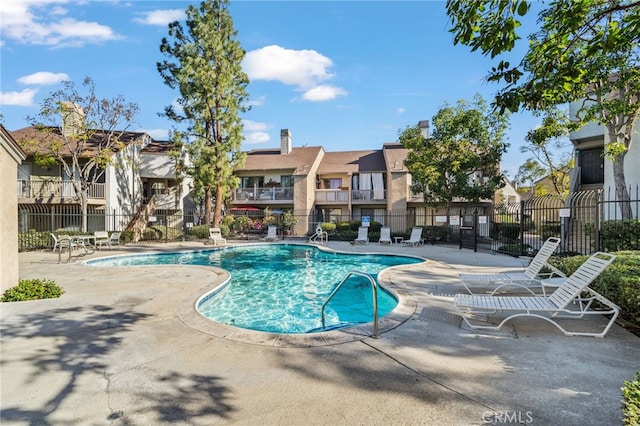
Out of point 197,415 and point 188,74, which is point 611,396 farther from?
point 188,74

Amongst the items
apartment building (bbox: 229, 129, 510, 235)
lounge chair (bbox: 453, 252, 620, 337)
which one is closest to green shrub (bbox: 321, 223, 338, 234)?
apartment building (bbox: 229, 129, 510, 235)

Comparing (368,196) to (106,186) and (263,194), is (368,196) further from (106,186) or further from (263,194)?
(106,186)

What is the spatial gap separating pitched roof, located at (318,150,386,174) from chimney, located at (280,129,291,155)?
3.55 metres

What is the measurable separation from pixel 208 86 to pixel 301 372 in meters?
19.6

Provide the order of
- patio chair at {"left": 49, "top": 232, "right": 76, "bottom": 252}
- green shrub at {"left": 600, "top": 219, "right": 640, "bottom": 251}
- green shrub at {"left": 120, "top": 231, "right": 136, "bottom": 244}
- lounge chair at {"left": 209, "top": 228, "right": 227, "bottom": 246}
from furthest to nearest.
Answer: green shrub at {"left": 120, "top": 231, "right": 136, "bottom": 244}, lounge chair at {"left": 209, "top": 228, "right": 227, "bottom": 246}, patio chair at {"left": 49, "top": 232, "right": 76, "bottom": 252}, green shrub at {"left": 600, "top": 219, "right": 640, "bottom": 251}

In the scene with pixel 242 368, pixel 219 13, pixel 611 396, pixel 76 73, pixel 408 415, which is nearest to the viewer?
pixel 408 415

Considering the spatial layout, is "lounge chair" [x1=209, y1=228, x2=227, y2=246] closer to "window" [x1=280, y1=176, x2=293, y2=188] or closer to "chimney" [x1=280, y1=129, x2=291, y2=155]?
"window" [x1=280, y1=176, x2=293, y2=188]

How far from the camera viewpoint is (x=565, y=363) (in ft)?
11.9

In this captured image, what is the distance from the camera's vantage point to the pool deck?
9.06 ft

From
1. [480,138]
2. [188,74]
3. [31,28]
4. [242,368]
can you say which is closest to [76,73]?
[188,74]

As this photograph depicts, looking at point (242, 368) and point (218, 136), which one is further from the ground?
point (218, 136)

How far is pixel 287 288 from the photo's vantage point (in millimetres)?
9969

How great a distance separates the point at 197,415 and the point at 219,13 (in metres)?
23.9

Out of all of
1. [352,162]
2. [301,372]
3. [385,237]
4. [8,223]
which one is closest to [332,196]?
[352,162]
